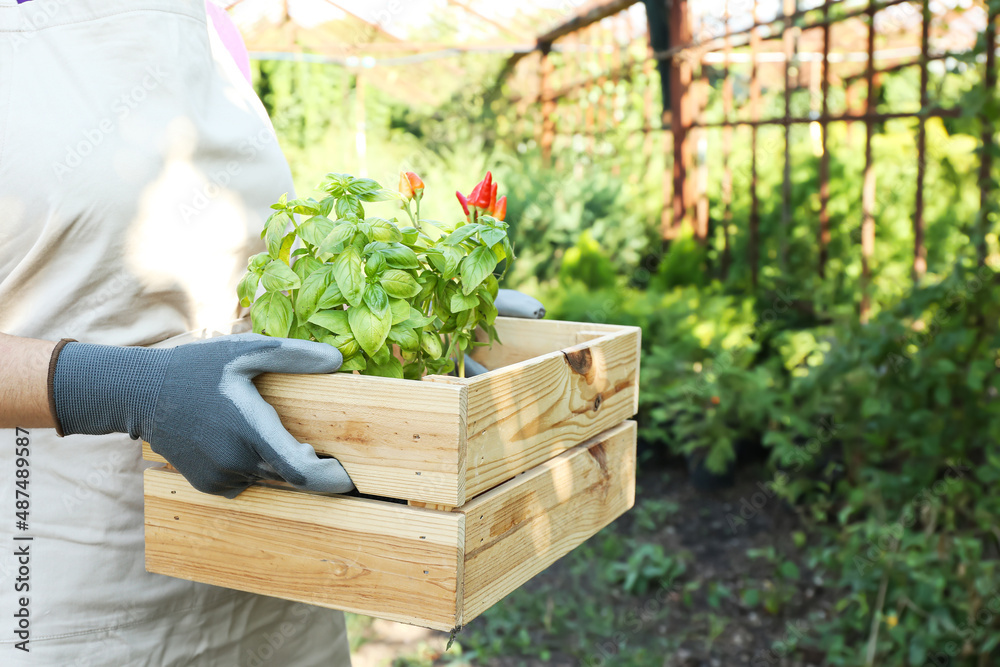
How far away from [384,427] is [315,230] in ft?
0.99

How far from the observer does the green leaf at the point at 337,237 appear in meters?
1.02

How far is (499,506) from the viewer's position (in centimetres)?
96

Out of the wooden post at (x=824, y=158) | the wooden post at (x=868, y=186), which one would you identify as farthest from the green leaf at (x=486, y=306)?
the wooden post at (x=824, y=158)

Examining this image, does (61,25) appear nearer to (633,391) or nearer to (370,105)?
(633,391)

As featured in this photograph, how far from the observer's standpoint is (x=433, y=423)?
880 mm

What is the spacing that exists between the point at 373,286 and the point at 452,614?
40 centimetres

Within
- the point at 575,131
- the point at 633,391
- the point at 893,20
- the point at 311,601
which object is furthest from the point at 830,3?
the point at 575,131

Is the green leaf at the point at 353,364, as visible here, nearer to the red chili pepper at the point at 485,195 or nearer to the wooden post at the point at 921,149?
the red chili pepper at the point at 485,195

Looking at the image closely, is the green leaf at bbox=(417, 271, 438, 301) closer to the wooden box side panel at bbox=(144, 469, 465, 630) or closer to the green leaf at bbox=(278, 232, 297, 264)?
the green leaf at bbox=(278, 232, 297, 264)

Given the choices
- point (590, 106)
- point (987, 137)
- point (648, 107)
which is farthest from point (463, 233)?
point (590, 106)

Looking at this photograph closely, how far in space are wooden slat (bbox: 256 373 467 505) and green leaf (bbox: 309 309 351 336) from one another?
0.09 metres

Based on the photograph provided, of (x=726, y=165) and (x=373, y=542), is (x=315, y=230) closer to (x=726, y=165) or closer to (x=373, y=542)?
(x=373, y=542)

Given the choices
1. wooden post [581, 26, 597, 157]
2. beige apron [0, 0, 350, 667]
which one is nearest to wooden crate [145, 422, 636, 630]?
beige apron [0, 0, 350, 667]

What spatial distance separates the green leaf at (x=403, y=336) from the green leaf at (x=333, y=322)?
0.06 metres
